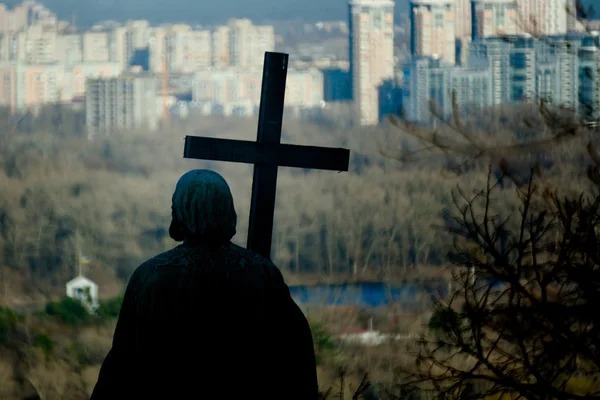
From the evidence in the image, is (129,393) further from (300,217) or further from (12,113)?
(12,113)

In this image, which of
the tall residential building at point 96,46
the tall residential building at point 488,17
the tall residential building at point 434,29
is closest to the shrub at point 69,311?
the tall residential building at point 488,17

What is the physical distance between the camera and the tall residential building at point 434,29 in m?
34.3

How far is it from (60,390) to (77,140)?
15.6 metres

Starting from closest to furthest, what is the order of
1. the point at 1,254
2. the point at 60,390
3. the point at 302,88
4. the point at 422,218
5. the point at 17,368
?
the point at 60,390 → the point at 17,368 → the point at 422,218 → the point at 1,254 → the point at 302,88

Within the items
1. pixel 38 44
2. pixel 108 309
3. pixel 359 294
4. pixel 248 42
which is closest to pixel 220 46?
pixel 248 42

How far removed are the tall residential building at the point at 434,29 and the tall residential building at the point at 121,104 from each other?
7849 millimetres

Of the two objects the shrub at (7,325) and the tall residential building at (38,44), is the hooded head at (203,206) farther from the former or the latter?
the tall residential building at (38,44)

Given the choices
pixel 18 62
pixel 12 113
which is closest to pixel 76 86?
pixel 18 62

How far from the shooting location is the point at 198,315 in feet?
4.62

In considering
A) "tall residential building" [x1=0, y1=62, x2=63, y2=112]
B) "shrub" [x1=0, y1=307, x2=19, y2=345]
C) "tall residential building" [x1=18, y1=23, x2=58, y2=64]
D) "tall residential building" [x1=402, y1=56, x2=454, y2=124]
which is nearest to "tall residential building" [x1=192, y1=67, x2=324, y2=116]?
"tall residential building" [x1=402, y1=56, x2=454, y2=124]

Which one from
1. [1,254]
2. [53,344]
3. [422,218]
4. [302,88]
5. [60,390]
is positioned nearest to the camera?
[60,390]

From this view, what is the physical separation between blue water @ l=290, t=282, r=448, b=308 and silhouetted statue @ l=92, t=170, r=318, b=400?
1935 centimetres

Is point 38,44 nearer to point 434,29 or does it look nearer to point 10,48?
point 10,48

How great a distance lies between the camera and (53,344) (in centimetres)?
2089
